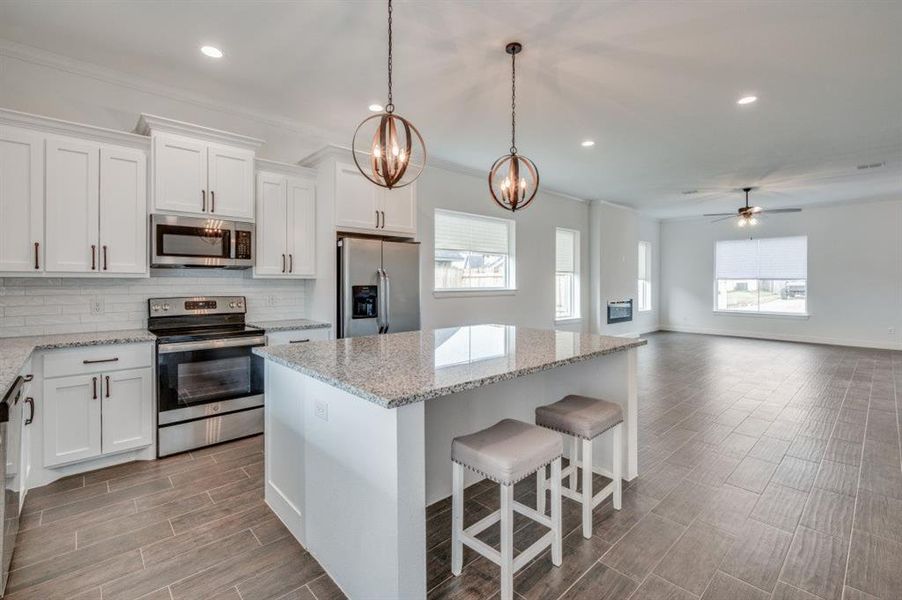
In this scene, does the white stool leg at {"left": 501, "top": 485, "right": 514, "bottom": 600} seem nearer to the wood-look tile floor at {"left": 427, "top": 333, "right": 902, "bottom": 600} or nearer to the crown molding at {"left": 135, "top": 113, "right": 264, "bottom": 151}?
the wood-look tile floor at {"left": 427, "top": 333, "right": 902, "bottom": 600}

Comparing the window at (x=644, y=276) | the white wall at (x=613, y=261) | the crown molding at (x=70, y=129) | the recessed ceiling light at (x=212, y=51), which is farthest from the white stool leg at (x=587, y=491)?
the window at (x=644, y=276)

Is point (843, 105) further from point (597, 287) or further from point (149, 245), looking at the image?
point (149, 245)

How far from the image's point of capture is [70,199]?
2.94 metres

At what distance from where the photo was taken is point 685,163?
568 cm

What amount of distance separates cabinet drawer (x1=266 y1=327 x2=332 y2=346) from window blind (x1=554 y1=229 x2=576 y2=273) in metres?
4.68

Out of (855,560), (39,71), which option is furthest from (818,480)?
(39,71)

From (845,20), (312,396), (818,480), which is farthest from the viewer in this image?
(818,480)

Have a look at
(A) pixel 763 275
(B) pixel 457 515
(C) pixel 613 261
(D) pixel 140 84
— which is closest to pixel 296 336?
(D) pixel 140 84

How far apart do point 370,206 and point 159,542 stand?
308 cm

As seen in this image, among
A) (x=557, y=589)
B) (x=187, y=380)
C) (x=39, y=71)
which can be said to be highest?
(x=39, y=71)

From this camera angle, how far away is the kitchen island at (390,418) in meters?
1.51

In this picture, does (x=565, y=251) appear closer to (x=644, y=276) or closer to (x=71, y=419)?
(x=644, y=276)

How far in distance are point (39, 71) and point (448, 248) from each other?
407cm

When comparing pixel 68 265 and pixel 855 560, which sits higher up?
pixel 68 265
